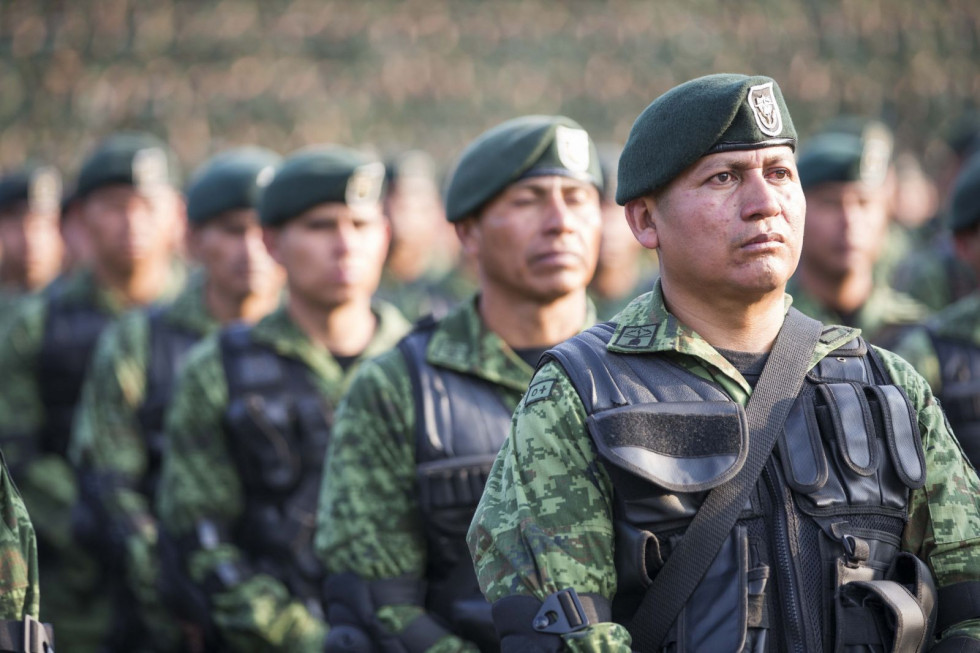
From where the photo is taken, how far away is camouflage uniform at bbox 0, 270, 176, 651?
8.88 m

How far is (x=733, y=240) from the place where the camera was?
3.52 meters

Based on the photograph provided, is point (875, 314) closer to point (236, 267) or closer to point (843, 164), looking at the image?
point (843, 164)

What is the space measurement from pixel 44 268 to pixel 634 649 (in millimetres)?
9644

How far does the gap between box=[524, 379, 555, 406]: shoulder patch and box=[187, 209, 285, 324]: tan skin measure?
4.46m

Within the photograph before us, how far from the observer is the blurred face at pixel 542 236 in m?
5.02

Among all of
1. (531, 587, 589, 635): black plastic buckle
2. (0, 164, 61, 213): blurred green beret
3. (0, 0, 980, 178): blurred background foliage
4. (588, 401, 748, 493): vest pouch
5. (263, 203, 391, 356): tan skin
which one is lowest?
(531, 587, 589, 635): black plastic buckle

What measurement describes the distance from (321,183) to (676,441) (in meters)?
3.40

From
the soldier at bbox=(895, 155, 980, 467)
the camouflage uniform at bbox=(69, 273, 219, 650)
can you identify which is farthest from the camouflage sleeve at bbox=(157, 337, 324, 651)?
the soldier at bbox=(895, 155, 980, 467)

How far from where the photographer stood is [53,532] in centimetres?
900

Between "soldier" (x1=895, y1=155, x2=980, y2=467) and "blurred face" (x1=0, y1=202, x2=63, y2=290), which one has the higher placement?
"blurred face" (x1=0, y1=202, x2=63, y2=290)

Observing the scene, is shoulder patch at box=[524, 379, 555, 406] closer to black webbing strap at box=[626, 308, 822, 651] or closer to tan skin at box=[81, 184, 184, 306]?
black webbing strap at box=[626, 308, 822, 651]

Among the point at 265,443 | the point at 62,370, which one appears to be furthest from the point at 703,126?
the point at 62,370

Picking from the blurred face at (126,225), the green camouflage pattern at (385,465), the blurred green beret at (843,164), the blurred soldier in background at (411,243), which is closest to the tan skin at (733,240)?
the green camouflage pattern at (385,465)

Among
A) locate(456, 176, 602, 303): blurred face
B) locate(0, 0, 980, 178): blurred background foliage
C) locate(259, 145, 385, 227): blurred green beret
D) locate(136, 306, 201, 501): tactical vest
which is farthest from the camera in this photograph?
locate(0, 0, 980, 178): blurred background foliage
